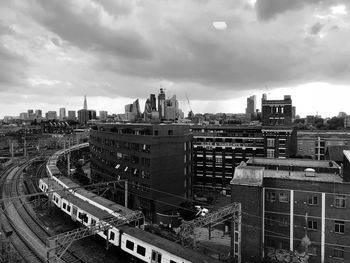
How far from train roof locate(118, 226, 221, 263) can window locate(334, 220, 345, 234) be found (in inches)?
648

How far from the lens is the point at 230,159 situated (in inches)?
2714

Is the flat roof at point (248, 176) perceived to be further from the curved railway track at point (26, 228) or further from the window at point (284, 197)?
the curved railway track at point (26, 228)

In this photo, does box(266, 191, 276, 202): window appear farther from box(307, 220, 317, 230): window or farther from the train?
the train

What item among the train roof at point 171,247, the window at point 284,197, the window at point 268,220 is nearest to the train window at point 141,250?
the train roof at point 171,247

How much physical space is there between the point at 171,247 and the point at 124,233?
244 inches

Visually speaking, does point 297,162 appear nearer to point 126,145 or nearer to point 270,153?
point 270,153

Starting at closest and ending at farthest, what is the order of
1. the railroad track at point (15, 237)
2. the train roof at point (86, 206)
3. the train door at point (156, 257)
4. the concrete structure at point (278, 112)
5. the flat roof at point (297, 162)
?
the train door at point (156, 257)
the railroad track at point (15, 237)
the train roof at point (86, 206)
the flat roof at point (297, 162)
the concrete structure at point (278, 112)

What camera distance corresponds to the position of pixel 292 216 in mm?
31781

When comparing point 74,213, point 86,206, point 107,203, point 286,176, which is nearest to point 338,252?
point 286,176

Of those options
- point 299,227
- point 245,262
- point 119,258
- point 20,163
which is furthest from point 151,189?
point 20,163

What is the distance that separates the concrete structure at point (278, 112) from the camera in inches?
2474

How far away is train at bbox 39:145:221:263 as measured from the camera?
2381cm

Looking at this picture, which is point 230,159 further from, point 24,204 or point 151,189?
point 24,204

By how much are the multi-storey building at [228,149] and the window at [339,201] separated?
3200cm
